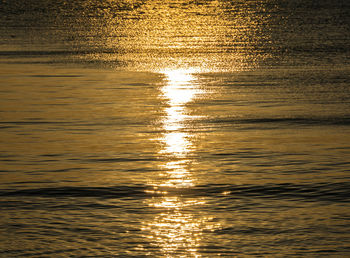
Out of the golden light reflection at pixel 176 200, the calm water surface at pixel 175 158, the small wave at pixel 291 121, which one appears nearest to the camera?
the golden light reflection at pixel 176 200

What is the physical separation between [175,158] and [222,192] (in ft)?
6.66

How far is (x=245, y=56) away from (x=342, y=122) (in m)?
12.0

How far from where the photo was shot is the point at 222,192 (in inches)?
380

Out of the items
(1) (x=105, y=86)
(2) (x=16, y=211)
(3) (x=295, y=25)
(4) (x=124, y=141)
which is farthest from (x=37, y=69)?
(3) (x=295, y=25)

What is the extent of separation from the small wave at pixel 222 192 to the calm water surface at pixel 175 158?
22mm

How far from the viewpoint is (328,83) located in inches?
744

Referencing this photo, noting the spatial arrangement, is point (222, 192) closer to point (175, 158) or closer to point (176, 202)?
point (176, 202)

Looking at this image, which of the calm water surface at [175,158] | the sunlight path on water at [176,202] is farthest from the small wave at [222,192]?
the sunlight path on water at [176,202]

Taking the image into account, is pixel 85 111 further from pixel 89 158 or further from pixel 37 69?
pixel 37 69

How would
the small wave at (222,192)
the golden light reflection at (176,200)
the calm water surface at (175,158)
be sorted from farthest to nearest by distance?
the small wave at (222,192), the calm water surface at (175,158), the golden light reflection at (176,200)

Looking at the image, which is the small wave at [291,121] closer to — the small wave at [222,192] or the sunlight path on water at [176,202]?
the sunlight path on water at [176,202]

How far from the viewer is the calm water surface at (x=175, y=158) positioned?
26.3 ft

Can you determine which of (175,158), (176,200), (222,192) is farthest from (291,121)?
(176,200)

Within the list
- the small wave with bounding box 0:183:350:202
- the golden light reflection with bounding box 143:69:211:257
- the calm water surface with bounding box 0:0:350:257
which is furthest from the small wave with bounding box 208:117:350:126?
the small wave with bounding box 0:183:350:202
